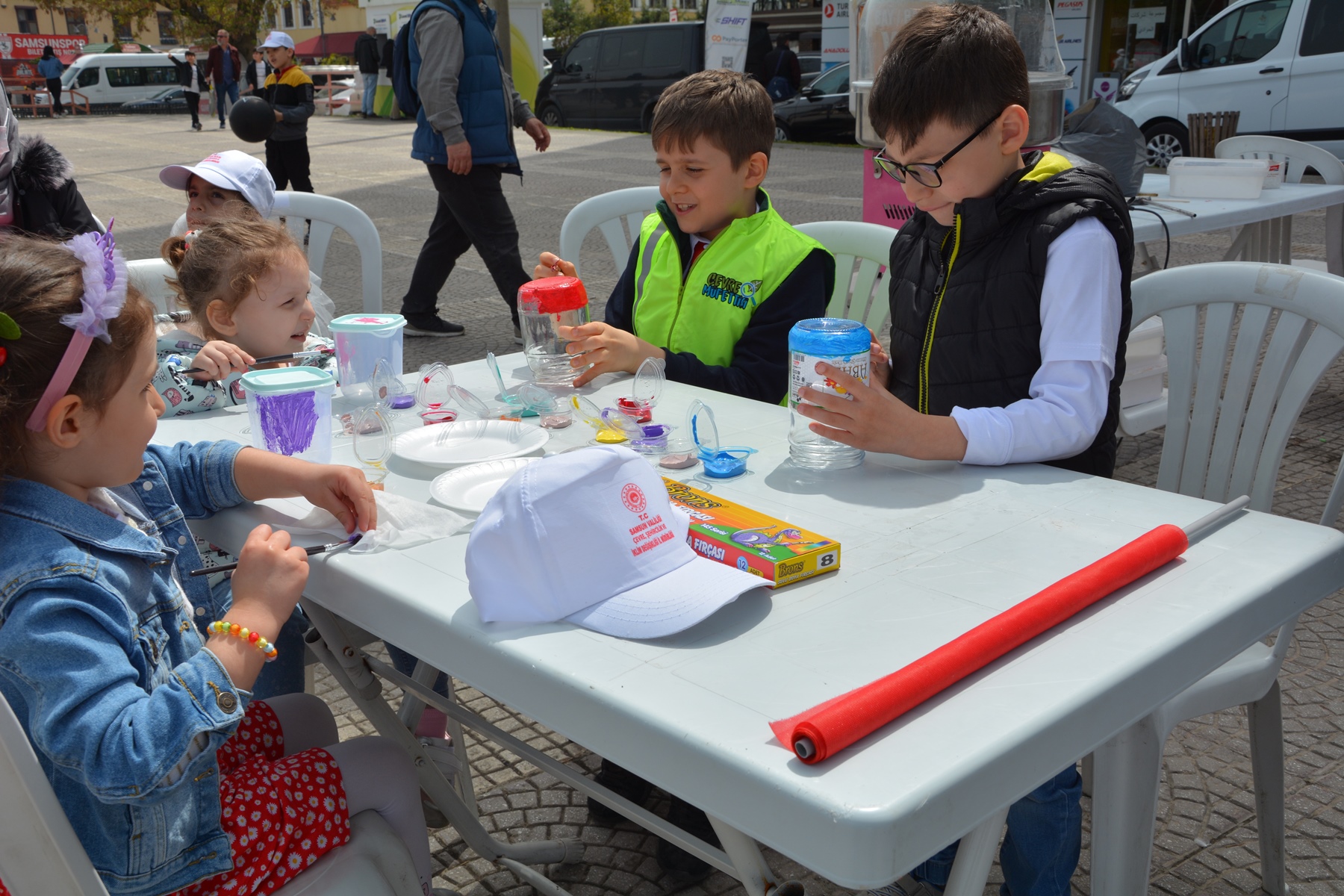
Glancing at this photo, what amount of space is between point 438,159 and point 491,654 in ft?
16.6

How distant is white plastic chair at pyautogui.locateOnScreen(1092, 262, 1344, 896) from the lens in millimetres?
1786

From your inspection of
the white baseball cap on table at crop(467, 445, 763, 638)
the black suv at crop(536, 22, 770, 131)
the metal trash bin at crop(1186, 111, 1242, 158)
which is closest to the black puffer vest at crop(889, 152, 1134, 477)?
the white baseball cap on table at crop(467, 445, 763, 638)

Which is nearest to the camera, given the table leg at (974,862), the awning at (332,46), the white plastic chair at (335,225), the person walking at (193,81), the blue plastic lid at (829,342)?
the table leg at (974,862)

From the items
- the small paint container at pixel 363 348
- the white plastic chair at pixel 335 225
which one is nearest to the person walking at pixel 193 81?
the white plastic chair at pixel 335 225

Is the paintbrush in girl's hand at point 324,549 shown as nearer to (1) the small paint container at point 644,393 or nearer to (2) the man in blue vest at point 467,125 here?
(1) the small paint container at point 644,393

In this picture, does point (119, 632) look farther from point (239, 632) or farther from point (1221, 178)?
point (1221, 178)

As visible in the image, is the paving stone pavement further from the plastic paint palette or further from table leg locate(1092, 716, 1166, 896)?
the plastic paint palette

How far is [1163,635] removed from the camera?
113cm

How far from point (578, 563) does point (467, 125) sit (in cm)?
501

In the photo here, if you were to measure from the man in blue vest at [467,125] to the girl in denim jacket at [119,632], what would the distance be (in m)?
4.40

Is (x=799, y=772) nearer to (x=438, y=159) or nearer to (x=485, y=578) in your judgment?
(x=485, y=578)

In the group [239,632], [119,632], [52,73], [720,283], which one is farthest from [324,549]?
[52,73]

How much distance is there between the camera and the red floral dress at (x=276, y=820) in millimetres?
1318

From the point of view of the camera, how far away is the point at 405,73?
6152mm
